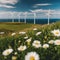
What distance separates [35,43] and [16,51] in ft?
1.03

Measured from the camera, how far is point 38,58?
3236 mm

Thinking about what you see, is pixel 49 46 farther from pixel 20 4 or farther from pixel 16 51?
pixel 20 4

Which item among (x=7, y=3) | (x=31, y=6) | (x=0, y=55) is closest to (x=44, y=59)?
(x=0, y=55)

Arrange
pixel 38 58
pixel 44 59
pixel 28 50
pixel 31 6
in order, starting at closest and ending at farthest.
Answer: pixel 38 58, pixel 44 59, pixel 28 50, pixel 31 6

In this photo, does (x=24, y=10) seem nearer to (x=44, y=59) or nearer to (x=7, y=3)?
(x=7, y=3)

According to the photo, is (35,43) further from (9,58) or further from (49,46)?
(9,58)

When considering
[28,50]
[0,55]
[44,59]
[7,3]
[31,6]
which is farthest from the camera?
[7,3]

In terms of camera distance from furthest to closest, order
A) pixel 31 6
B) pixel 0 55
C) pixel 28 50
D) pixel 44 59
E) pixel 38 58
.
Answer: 1. pixel 31 6
2. pixel 0 55
3. pixel 28 50
4. pixel 44 59
5. pixel 38 58

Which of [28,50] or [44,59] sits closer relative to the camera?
[44,59]

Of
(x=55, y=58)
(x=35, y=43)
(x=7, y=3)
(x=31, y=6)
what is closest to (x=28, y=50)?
(x=35, y=43)

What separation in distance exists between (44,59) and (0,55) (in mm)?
807

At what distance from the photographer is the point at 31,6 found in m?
19.3

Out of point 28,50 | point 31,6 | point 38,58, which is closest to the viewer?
point 38,58

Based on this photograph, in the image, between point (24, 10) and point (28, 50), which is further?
point (24, 10)
